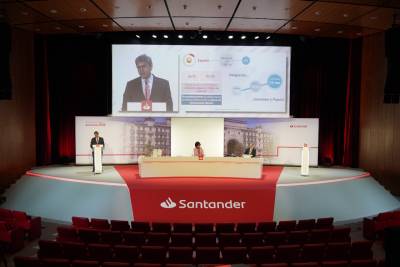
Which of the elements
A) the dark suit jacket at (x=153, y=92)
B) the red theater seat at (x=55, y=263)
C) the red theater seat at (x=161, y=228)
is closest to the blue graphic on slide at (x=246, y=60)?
the dark suit jacket at (x=153, y=92)

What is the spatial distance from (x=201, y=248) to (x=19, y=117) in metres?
9.59

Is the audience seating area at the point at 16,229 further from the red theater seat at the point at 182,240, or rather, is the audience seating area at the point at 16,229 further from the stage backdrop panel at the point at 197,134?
the stage backdrop panel at the point at 197,134

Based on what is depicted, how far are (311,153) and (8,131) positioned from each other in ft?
34.1

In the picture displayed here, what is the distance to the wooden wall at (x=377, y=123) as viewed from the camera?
1271 cm

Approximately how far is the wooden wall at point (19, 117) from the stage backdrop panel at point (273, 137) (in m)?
7.00

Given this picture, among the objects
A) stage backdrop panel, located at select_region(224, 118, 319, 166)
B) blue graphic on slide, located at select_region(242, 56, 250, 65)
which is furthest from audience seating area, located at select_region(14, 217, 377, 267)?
blue graphic on slide, located at select_region(242, 56, 250, 65)

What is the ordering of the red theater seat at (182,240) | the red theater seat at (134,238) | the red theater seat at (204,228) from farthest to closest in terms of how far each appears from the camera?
the red theater seat at (204,228), the red theater seat at (134,238), the red theater seat at (182,240)

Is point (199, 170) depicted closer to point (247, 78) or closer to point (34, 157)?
point (247, 78)

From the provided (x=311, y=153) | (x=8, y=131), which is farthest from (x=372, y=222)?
(x=8, y=131)

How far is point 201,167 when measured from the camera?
11.7 m

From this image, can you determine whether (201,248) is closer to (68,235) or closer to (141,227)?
(141,227)

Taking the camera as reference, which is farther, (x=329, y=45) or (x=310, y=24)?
(x=329, y=45)

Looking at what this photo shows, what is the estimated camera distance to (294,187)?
34.2ft

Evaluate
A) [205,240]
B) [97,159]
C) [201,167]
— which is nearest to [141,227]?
[205,240]
